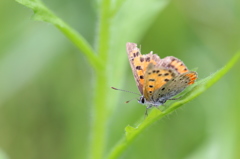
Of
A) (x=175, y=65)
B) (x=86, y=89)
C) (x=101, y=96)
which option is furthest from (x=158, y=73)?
(x=86, y=89)

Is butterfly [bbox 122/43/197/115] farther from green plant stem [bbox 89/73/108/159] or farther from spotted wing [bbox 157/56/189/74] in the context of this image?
green plant stem [bbox 89/73/108/159]

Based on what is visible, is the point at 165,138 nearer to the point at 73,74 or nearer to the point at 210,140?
the point at 210,140

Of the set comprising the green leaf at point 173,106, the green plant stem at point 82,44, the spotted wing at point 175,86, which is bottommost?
the green leaf at point 173,106

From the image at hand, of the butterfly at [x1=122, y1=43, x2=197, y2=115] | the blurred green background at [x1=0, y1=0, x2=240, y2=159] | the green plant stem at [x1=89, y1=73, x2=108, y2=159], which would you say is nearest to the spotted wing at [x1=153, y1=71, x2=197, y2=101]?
the butterfly at [x1=122, y1=43, x2=197, y2=115]

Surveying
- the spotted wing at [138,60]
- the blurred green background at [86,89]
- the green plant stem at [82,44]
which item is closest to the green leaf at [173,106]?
the spotted wing at [138,60]

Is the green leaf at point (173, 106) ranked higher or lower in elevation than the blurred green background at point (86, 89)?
A: lower

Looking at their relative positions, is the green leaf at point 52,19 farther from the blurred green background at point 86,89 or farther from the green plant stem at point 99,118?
the blurred green background at point 86,89
